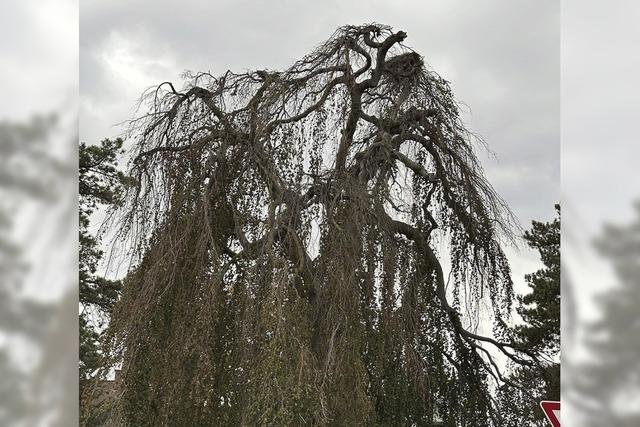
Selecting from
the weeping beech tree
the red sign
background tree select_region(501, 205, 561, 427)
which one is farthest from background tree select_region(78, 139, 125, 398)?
the red sign

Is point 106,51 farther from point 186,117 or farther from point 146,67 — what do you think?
point 186,117

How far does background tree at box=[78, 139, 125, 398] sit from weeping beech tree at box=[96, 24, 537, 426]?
9.35 ft

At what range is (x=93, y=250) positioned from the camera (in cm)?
725

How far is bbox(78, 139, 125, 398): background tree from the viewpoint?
696 centimetres

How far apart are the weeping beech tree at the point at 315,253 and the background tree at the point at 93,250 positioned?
2.85 m

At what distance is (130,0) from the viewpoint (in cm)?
635

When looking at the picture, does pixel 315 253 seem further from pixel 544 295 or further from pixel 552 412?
pixel 544 295

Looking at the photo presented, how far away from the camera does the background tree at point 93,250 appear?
6961mm

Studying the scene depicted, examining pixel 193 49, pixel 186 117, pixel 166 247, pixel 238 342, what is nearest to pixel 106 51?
pixel 193 49

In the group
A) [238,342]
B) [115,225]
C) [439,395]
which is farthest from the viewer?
[439,395]

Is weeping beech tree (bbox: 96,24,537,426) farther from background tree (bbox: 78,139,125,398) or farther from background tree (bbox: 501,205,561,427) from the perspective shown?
background tree (bbox: 78,139,125,398)
